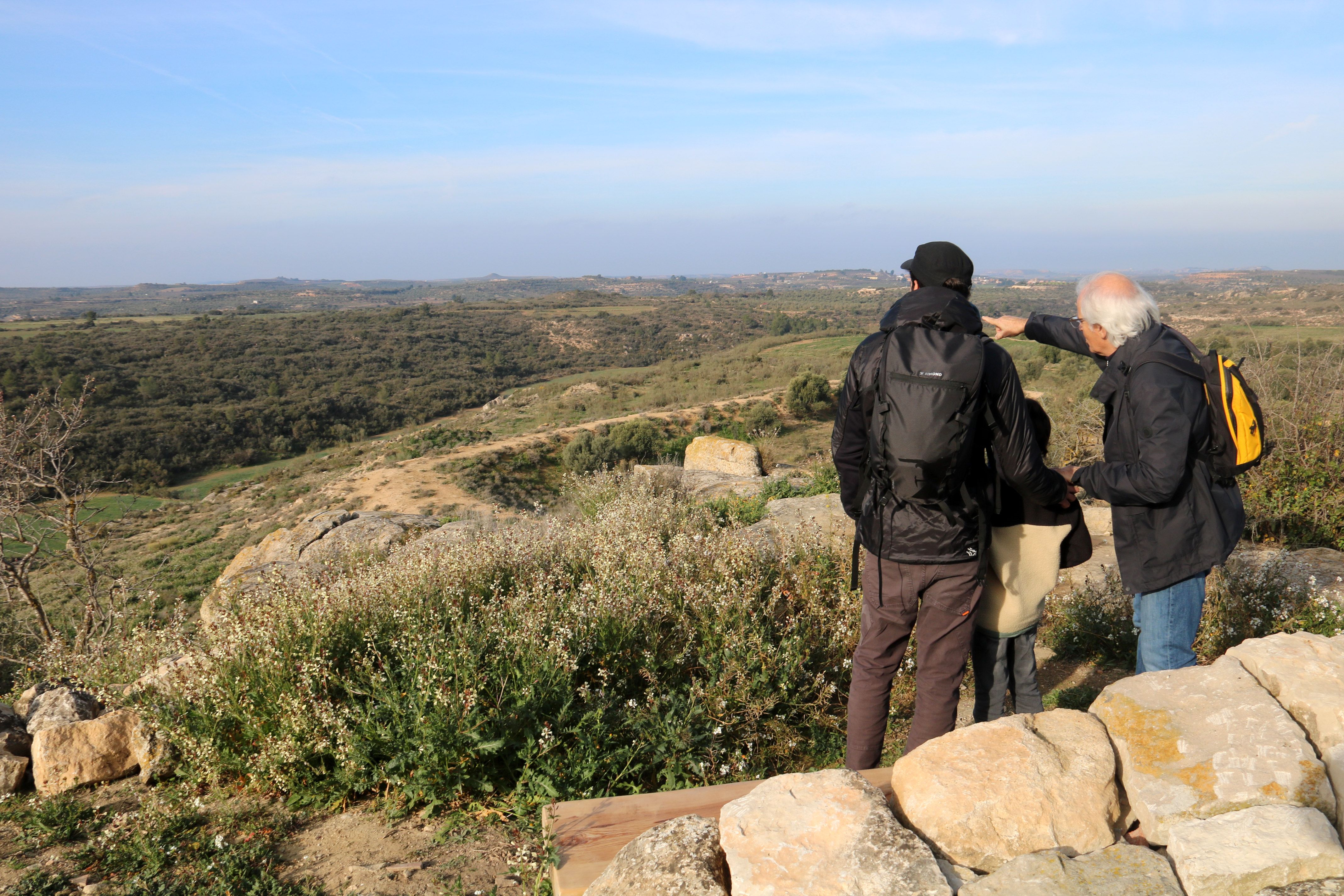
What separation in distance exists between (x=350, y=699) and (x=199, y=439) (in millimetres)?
39365

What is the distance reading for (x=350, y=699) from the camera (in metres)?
3.03

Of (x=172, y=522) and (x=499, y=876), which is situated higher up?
(x=499, y=876)

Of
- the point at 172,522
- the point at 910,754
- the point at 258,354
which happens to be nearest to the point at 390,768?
the point at 910,754

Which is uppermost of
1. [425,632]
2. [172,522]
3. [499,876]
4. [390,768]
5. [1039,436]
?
[1039,436]

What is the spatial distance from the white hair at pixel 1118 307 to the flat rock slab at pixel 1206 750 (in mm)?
1230

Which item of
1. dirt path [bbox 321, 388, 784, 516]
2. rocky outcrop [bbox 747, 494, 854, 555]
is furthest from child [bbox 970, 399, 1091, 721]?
dirt path [bbox 321, 388, 784, 516]

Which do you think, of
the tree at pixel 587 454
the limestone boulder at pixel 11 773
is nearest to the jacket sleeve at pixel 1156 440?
the limestone boulder at pixel 11 773

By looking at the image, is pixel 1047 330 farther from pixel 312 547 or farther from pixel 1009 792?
pixel 312 547

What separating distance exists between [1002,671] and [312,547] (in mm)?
7562

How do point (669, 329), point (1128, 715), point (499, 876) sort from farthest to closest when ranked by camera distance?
point (669, 329) < point (499, 876) < point (1128, 715)

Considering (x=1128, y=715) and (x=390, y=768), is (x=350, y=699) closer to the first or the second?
(x=390, y=768)

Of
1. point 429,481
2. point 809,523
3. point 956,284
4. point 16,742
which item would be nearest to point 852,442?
point 956,284

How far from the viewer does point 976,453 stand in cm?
258

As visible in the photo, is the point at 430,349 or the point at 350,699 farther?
the point at 430,349
